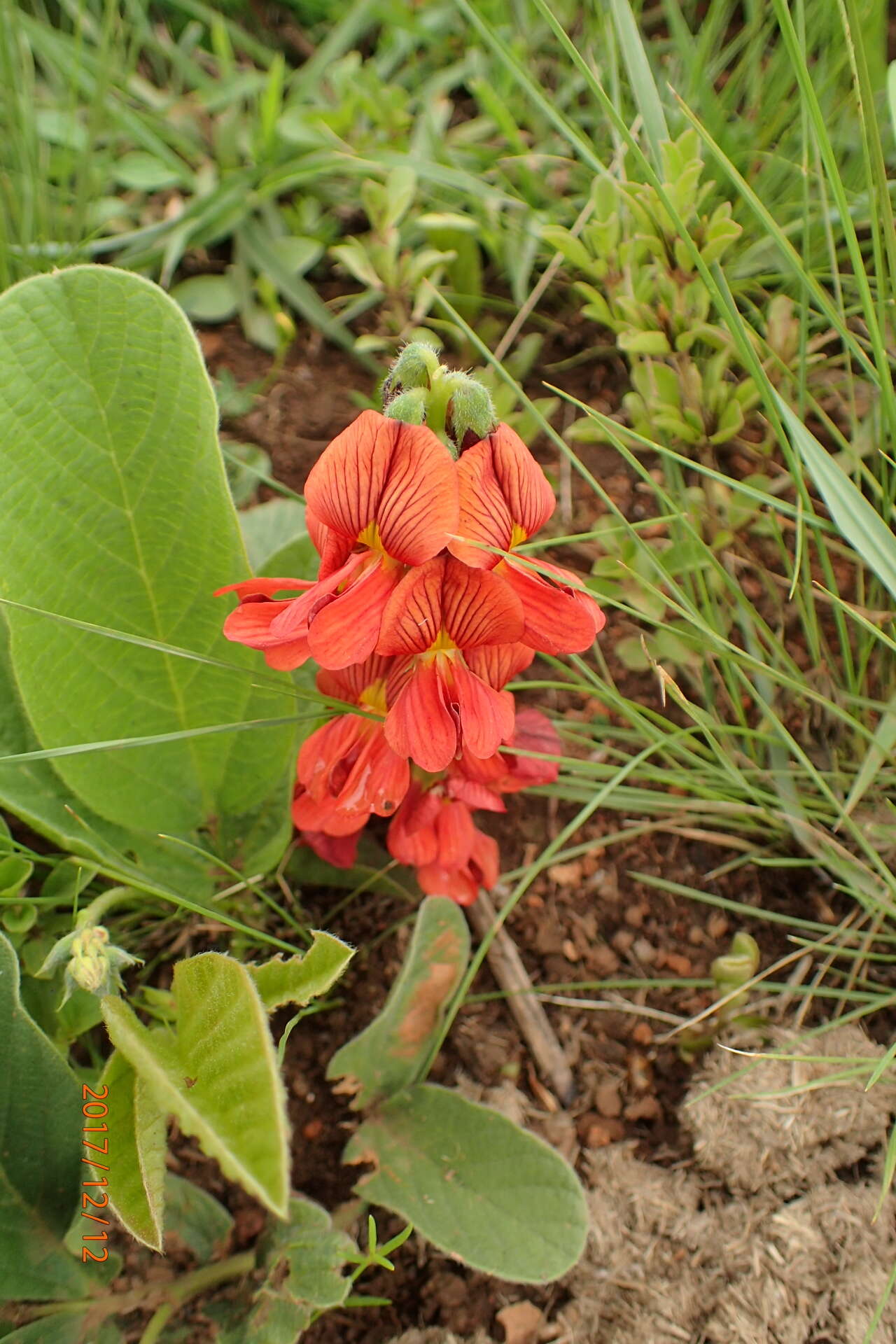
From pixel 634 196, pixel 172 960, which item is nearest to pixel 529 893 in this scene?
pixel 172 960

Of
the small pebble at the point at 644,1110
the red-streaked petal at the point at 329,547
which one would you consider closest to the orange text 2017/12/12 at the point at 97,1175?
the red-streaked petal at the point at 329,547

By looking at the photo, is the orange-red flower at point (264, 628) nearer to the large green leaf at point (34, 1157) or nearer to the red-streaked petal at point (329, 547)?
the red-streaked petal at point (329, 547)

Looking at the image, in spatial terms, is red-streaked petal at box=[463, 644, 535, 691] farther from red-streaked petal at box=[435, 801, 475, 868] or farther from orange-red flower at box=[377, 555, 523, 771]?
red-streaked petal at box=[435, 801, 475, 868]

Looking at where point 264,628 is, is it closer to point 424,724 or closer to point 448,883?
point 424,724

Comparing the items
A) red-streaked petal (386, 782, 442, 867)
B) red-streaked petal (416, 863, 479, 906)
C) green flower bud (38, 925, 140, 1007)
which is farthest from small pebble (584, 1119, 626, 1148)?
green flower bud (38, 925, 140, 1007)

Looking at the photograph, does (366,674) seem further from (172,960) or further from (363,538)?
(172,960)
